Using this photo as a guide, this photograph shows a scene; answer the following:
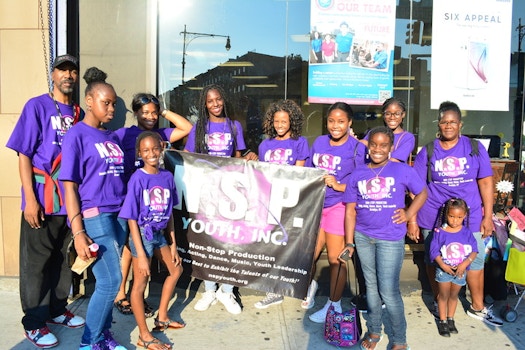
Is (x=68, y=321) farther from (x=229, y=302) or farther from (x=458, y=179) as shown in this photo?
(x=458, y=179)

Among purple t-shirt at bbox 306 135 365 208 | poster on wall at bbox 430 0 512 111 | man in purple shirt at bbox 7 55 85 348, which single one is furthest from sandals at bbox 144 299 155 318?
poster on wall at bbox 430 0 512 111

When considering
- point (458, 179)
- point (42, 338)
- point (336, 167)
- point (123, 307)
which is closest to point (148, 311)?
point (123, 307)

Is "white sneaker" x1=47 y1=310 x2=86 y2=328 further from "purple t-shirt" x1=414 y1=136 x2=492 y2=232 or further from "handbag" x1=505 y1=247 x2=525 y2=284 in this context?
"handbag" x1=505 y1=247 x2=525 y2=284

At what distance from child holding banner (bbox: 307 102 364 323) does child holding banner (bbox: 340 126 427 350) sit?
1.33 ft

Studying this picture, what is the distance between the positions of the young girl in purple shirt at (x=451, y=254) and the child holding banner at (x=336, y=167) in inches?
32.8

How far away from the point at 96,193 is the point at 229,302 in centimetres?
180

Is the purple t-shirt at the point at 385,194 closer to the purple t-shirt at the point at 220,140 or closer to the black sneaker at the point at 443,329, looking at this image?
the black sneaker at the point at 443,329

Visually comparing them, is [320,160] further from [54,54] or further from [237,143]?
[54,54]

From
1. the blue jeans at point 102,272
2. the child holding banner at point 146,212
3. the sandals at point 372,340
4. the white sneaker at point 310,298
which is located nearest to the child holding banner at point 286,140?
the white sneaker at point 310,298

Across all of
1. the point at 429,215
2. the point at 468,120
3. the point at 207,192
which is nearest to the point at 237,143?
the point at 207,192

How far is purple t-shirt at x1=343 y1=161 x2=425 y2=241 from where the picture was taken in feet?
11.8

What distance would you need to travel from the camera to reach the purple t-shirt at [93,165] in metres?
3.28

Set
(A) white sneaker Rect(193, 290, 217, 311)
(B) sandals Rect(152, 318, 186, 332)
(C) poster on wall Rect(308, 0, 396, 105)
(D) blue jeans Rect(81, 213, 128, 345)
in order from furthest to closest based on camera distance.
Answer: (C) poster on wall Rect(308, 0, 396, 105)
(A) white sneaker Rect(193, 290, 217, 311)
(B) sandals Rect(152, 318, 186, 332)
(D) blue jeans Rect(81, 213, 128, 345)

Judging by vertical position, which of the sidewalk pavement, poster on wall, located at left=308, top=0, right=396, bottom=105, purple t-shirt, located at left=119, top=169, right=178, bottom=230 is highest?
poster on wall, located at left=308, top=0, right=396, bottom=105
